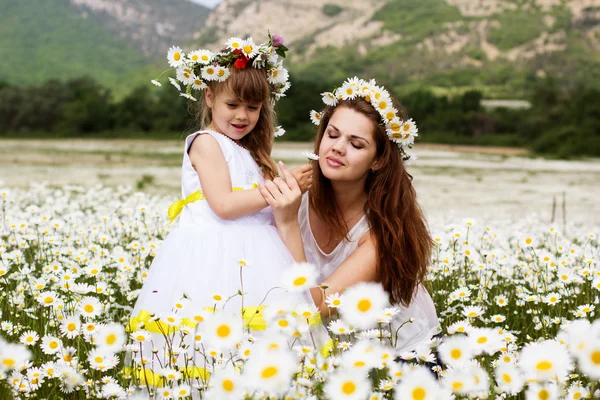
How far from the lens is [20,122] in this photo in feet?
194

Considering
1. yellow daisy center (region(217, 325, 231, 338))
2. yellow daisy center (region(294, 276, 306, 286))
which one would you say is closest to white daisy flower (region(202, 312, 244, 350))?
yellow daisy center (region(217, 325, 231, 338))

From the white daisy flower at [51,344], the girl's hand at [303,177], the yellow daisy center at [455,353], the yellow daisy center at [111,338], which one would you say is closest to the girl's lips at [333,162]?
the girl's hand at [303,177]

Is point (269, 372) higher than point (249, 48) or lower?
lower

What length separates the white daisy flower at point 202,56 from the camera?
4.24 m

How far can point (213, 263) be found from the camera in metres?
3.50

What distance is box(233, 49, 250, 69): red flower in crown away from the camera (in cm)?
422

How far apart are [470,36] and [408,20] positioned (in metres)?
33.3

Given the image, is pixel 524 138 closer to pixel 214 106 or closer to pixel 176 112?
pixel 176 112

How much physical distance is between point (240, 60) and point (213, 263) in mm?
1411

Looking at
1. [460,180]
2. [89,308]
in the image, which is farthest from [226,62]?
[460,180]

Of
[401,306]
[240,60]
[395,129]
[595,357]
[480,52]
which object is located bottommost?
[401,306]

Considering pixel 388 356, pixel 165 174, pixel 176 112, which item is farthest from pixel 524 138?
pixel 388 356

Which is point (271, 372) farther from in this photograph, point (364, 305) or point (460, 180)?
point (460, 180)

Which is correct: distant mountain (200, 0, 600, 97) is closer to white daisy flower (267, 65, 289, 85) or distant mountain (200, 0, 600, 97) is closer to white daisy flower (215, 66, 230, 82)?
white daisy flower (267, 65, 289, 85)
